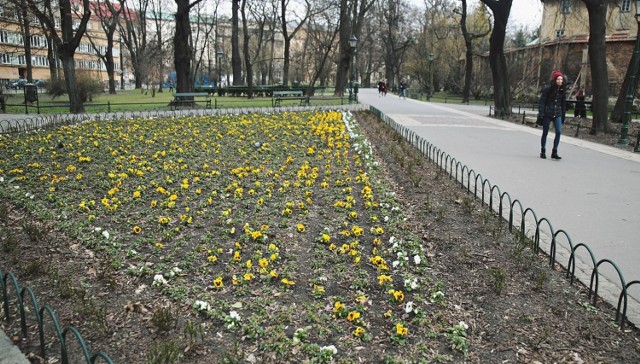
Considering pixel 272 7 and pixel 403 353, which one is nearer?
pixel 403 353

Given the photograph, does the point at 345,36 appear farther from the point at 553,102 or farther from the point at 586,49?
the point at 553,102

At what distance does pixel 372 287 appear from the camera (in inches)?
176

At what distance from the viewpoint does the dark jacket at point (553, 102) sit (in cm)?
1093

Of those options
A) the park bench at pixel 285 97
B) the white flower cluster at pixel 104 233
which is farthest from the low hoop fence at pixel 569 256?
the park bench at pixel 285 97

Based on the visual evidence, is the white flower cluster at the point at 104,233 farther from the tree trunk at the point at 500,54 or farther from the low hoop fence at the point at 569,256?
the tree trunk at the point at 500,54

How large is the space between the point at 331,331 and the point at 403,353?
581mm

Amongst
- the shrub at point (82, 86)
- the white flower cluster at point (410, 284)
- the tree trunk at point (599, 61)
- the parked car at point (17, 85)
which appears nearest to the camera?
the white flower cluster at point (410, 284)

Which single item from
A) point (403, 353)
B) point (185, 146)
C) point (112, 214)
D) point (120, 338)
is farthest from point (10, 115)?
point (403, 353)

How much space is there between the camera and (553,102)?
11125 mm

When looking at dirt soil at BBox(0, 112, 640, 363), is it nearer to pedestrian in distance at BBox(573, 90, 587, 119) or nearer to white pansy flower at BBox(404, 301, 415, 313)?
white pansy flower at BBox(404, 301, 415, 313)

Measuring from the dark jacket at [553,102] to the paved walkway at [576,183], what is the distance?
110 centimetres

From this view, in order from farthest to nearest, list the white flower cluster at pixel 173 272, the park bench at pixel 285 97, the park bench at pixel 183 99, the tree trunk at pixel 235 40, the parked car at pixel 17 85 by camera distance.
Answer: the parked car at pixel 17 85 → the tree trunk at pixel 235 40 → the park bench at pixel 285 97 → the park bench at pixel 183 99 → the white flower cluster at pixel 173 272

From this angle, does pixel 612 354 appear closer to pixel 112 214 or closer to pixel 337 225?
pixel 337 225

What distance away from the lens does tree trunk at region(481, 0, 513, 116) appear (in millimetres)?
20969
